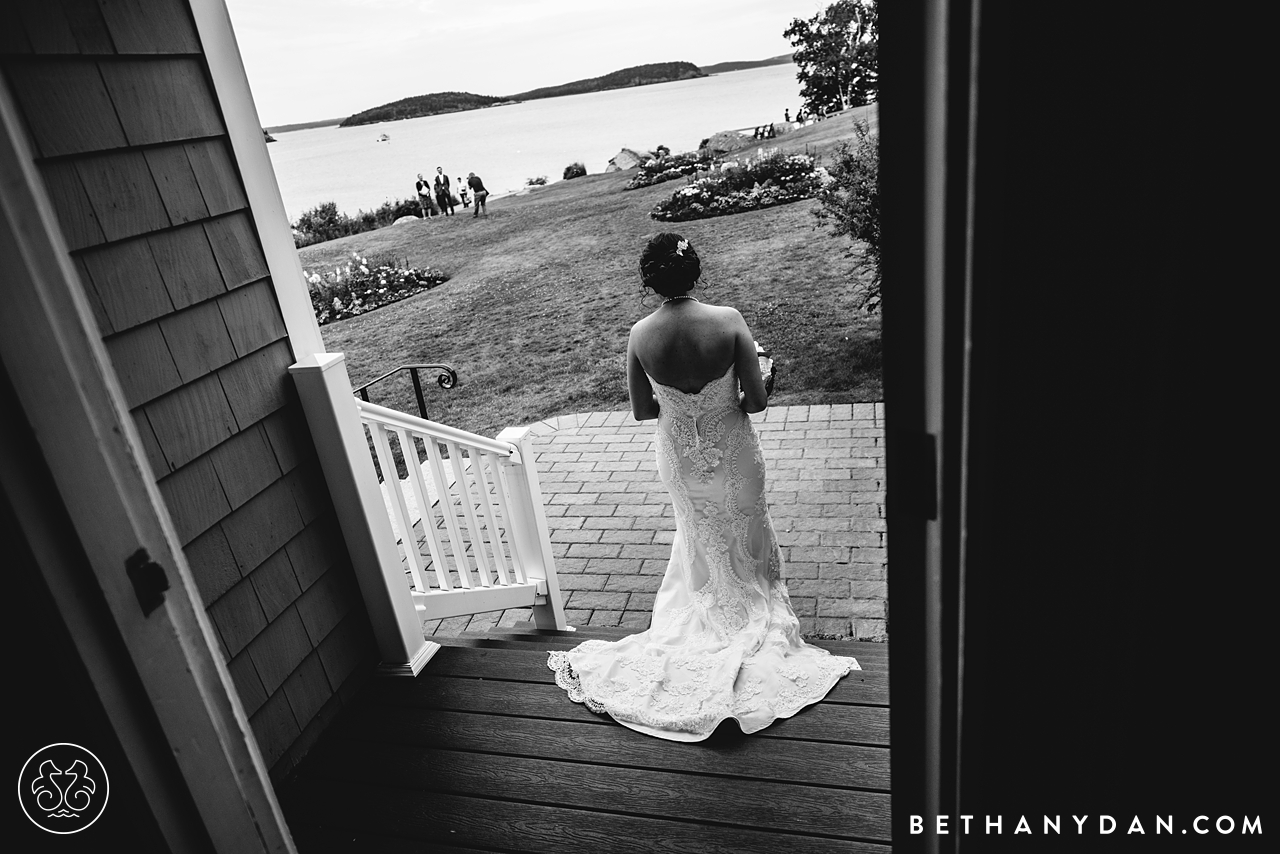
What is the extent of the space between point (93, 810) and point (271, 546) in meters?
1.09

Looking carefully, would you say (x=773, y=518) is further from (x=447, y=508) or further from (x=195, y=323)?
(x=195, y=323)

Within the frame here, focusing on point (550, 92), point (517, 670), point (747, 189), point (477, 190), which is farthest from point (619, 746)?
point (477, 190)

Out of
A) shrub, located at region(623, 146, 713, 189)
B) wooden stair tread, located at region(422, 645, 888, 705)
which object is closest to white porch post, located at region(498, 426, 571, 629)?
wooden stair tread, located at region(422, 645, 888, 705)

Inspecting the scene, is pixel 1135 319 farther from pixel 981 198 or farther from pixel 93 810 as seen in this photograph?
pixel 93 810

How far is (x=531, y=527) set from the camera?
3.36m

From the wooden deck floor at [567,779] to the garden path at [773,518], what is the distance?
117cm

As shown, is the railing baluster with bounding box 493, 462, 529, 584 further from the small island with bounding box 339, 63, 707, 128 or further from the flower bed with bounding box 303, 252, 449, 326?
the small island with bounding box 339, 63, 707, 128

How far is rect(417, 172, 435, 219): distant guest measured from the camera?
626 inches

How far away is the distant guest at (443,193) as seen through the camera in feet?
52.2

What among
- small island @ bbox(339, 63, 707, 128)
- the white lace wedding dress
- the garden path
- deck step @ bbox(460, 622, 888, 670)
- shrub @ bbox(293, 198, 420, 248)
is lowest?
the garden path

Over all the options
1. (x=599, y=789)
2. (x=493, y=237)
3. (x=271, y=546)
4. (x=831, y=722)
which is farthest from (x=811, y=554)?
(x=493, y=237)

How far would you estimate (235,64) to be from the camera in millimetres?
2145

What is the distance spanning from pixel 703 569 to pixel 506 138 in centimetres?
1514

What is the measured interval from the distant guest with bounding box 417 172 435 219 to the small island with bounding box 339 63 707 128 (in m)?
1.88
